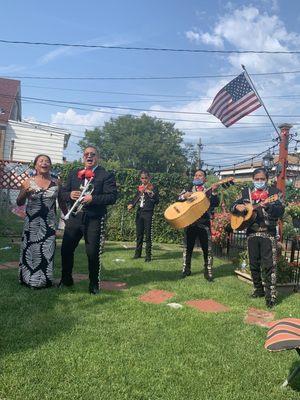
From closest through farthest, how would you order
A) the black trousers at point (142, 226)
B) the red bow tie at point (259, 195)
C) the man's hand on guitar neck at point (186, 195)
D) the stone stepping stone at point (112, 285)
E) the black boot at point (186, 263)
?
the red bow tie at point (259, 195), the stone stepping stone at point (112, 285), the man's hand on guitar neck at point (186, 195), the black boot at point (186, 263), the black trousers at point (142, 226)

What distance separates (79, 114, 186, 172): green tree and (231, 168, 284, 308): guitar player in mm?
53525

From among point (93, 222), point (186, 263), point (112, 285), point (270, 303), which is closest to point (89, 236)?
point (93, 222)

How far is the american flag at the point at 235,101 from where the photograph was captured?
11.8 m

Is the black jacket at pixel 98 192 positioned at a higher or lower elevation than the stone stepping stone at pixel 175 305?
higher

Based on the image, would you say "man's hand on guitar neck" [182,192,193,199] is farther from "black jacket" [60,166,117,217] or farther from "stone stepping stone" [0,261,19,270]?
"stone stepping stone" [0,261,19,270]

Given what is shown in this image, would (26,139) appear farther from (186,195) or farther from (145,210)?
(186,195)

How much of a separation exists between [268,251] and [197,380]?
9.51 ft

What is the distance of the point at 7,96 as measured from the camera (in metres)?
23.4

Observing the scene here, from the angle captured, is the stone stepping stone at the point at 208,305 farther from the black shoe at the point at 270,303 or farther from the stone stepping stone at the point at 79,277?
the stone stepping stone at the point at 79,277

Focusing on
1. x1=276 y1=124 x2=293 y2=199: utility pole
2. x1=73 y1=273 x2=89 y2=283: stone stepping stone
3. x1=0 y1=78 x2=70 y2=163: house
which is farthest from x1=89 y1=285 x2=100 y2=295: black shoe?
x1=0 y1=78 x2=70 y2=163: house

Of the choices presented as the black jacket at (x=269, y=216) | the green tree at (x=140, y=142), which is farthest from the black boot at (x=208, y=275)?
the green tree at (x=140, y=142)

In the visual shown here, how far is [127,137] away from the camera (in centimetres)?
6662

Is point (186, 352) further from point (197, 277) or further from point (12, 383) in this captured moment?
point (197, 277)

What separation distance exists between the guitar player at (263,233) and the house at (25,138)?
672 inches
